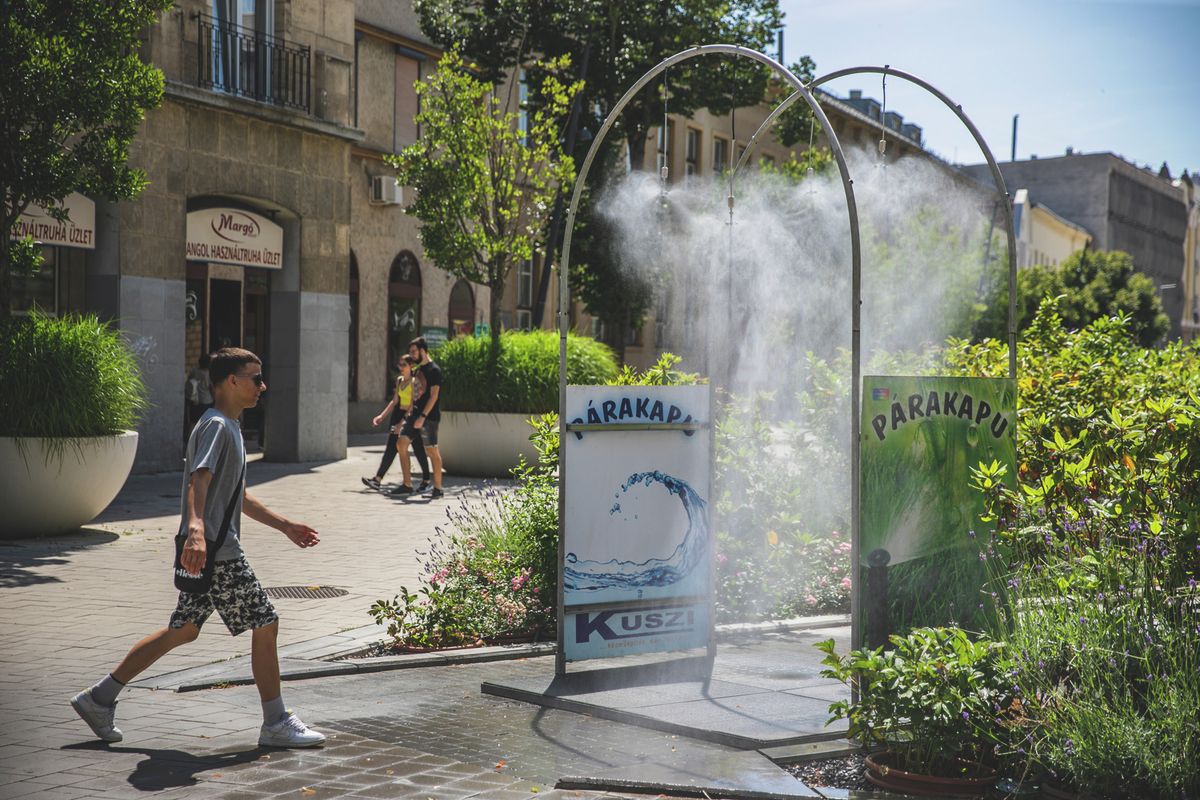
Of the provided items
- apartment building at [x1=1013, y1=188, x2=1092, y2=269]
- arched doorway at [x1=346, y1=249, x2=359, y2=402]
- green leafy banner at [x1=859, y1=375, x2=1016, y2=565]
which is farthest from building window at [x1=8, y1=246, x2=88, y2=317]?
apartment building at [x1=1013, y1=188, x2=1092, y2=269]

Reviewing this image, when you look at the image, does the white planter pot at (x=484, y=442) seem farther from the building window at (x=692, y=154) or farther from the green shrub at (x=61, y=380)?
the building window at (x=692, y=154)

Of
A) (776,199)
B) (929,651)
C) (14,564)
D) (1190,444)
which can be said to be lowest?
(14,564)

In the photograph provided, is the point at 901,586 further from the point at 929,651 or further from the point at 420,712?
the point at 420,712

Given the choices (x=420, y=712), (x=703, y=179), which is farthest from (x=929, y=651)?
(x=703, y=179)

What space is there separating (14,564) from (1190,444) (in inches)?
336

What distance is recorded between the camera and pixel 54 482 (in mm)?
11766

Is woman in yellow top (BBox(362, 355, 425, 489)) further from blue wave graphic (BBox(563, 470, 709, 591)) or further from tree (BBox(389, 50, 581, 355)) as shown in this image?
blue wave graphic (BBox(563, 470, 709, 591))

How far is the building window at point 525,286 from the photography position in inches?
1384

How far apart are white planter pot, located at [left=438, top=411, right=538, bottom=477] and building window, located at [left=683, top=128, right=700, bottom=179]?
25.9 metres

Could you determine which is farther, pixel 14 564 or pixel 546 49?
pixel 546 49

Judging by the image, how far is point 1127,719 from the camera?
4789 mm

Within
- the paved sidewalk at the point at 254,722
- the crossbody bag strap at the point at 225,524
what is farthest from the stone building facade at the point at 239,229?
the crossbody bag strap at the point at 225,524

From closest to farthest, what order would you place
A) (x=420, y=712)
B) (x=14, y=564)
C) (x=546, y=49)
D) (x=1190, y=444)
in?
(x=1190, y=444) < (x=420, y=712) < (x=14, y=564) < (x=546, y=49)

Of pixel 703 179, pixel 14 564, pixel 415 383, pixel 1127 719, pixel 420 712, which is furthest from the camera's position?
pixel 703 179
